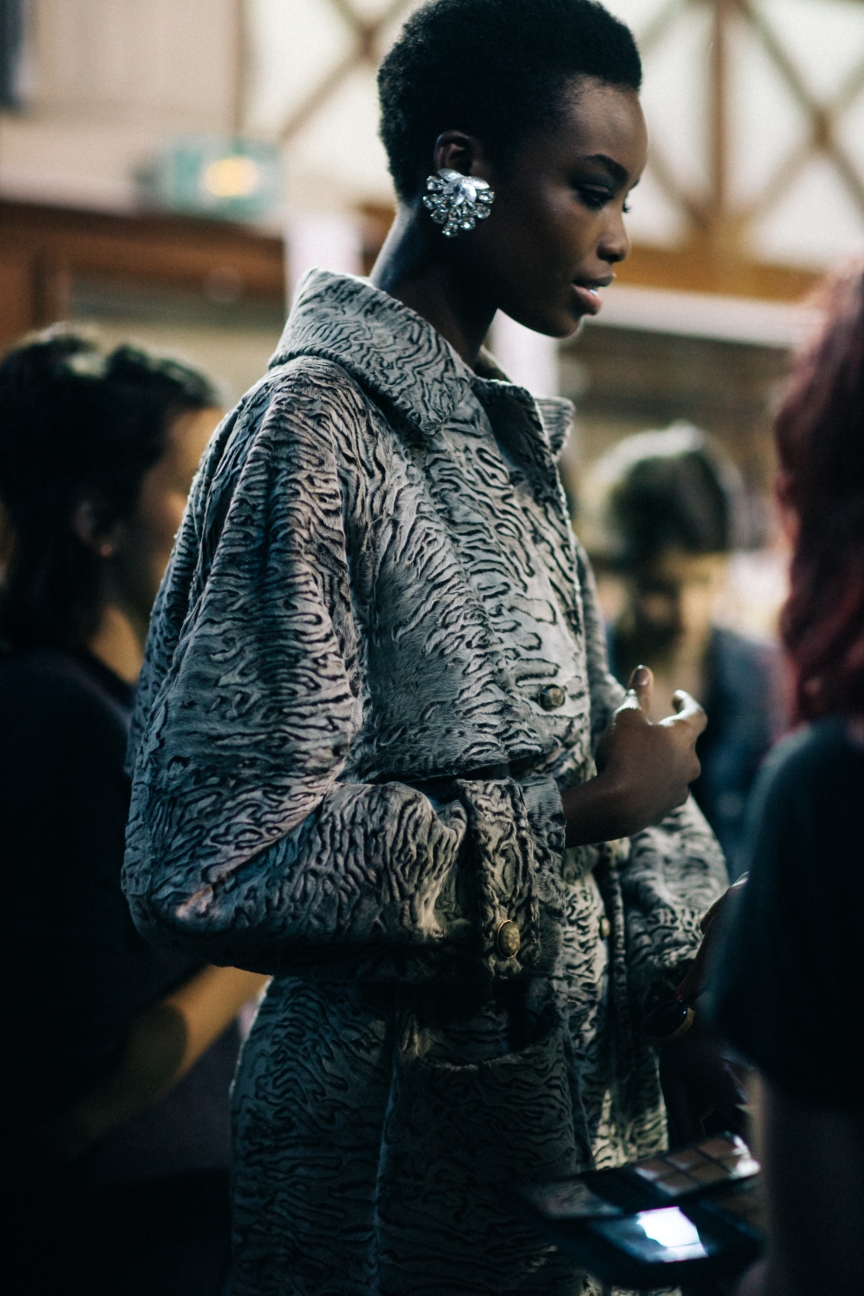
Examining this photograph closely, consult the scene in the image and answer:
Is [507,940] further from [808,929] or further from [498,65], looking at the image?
[498,65]

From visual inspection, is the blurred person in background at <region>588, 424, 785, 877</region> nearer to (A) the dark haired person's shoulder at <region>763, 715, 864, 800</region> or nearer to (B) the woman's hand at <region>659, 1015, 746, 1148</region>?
(B) the woman's hand at <region>659, 1015, 746, 1148</region>

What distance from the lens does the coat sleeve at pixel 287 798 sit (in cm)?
105

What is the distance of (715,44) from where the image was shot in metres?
5.25

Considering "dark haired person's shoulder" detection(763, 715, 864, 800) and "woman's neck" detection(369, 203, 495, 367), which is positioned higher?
"woman's neck" detection(369, 203, 495, 367)

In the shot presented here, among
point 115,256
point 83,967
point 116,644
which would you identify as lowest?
point 83,967

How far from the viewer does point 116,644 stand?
1.87 metres

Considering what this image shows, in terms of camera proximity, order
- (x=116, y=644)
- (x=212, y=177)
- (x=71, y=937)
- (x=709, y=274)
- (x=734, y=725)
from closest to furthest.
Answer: (x=71, y=937) → (x=116, y=644) → (x=734, y=725) → (x=212, y=177) → (x=709, y=274)

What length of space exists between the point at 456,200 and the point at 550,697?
1.67 feet

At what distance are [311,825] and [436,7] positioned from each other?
0.86m

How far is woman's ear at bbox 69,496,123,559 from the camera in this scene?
74.3 inches

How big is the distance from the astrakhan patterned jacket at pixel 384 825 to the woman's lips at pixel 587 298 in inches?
4.6

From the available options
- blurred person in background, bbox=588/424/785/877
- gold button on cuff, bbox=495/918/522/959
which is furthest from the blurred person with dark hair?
blurred person in background, bbox=588/424/785/877

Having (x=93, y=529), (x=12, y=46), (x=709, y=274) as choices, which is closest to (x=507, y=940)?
(x=93, y=529)

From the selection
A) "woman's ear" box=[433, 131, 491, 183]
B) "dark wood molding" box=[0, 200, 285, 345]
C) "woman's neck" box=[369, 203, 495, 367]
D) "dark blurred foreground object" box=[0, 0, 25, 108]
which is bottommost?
"woman's neck" box=[369, 203, 495, 367]
